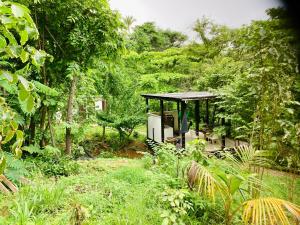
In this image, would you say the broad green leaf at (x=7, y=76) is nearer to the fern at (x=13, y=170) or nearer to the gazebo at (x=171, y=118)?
the fern at (x=13, y=170)

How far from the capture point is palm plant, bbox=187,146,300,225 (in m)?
2.63

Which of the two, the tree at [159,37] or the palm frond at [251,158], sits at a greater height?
the tree at [159,37]

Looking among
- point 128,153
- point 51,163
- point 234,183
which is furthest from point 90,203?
point 128,153

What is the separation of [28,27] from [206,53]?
17.3m

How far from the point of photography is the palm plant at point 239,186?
2627 millimetres

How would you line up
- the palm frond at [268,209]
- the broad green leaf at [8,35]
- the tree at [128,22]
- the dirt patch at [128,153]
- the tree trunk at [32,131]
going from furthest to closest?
the dirt patch at [128,153] < the tree at [128,22] < the tree trunk at [32,131] < the palm frond at [268,209] < the broad green leaf at [8,35]

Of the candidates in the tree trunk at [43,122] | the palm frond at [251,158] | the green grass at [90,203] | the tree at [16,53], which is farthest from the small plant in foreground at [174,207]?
the tree trunk at [43,122]

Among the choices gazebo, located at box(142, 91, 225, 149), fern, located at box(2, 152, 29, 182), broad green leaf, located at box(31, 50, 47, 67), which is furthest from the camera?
gazebo, located at box(142, 91, 225, 149)

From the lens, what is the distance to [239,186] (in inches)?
129

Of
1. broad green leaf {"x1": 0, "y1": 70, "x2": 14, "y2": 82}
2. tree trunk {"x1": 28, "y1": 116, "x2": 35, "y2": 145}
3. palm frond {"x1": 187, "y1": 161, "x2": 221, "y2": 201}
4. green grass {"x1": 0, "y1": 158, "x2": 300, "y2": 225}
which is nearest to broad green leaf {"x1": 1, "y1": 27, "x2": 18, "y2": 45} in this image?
broad green leaf {"x1": 0, "y1": 70, "x2": 14, "y2": 82}

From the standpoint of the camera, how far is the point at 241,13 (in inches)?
62.7

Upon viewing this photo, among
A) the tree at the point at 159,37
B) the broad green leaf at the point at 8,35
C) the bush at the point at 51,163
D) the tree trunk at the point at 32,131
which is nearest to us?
the broad green leaf at the point at 8,35

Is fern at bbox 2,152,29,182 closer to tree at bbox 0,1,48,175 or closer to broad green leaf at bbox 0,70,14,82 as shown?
tree at bbox 0,1,48,175

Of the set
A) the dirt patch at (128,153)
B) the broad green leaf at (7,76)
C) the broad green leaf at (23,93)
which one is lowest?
the dirt patch at (128,153)
